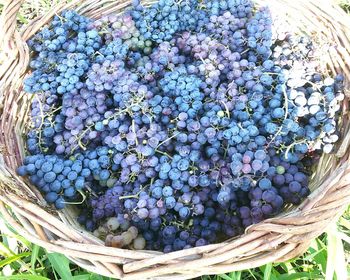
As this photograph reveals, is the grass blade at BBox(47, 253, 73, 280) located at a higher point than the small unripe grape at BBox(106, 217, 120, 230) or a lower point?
lower

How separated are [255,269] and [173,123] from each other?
1.76ft

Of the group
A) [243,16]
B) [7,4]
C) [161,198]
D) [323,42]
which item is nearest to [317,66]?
[323,42]

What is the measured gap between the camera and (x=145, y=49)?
5.05 feet

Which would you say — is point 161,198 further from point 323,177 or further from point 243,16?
point 243,16

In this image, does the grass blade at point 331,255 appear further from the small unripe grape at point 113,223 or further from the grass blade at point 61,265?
the grass blade at point 61,265

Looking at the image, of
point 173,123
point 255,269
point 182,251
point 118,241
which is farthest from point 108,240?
point 255,269

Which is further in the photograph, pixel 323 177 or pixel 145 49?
pixel 145 49

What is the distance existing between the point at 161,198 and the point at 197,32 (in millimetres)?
630

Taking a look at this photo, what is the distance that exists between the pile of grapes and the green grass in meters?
0.16

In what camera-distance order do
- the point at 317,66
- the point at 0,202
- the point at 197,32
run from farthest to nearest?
the point at 197,32 → the point at 317,66 → the point at 0,202

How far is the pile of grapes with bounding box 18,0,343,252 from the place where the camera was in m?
1.22

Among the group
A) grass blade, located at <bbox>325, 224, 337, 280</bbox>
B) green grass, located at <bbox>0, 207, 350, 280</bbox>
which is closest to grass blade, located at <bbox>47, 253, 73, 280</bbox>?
green grass, located at <bbox>0, 207, 350, 280</bbox>

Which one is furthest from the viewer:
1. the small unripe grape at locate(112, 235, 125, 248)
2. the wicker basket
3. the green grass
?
the green grass

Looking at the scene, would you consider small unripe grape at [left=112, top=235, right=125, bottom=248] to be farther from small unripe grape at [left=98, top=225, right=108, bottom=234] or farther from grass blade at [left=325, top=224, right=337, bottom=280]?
grass blade at [left=325, top=224, right=337, bottom=280]
